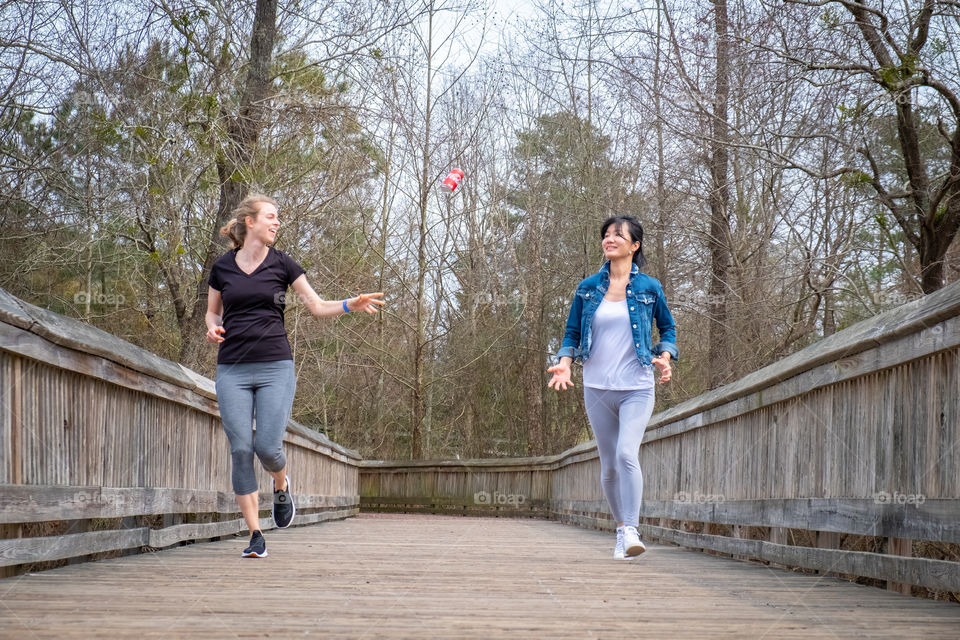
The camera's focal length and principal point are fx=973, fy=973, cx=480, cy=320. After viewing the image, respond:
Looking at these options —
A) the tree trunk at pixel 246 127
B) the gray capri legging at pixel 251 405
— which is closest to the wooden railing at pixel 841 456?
the gray capri legging at pixel 251 405

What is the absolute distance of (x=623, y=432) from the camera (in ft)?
18.0

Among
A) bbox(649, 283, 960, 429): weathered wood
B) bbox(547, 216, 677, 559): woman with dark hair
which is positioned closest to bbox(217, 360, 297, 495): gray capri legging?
bbox(547, 216, 677, 559): woman with dark hair

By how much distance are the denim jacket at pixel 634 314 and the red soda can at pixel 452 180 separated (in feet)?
49.0

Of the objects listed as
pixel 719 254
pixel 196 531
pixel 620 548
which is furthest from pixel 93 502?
pixel 719 254

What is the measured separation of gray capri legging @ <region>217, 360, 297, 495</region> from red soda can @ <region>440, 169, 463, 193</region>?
1563 centimetres

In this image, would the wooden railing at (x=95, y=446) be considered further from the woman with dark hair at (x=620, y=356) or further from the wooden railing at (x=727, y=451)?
the woman with dark hair at (x=620, y=356)

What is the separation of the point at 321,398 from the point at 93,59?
1328 cm

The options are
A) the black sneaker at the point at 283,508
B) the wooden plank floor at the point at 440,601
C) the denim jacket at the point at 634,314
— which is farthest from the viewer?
the black sneaker at the point at 283,508

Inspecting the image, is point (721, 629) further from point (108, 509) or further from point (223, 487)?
point (223, 487)

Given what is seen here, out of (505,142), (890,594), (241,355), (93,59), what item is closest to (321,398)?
(505,142)

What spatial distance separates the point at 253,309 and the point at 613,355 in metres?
2.03

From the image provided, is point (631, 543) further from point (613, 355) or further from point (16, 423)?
point (16, 423)

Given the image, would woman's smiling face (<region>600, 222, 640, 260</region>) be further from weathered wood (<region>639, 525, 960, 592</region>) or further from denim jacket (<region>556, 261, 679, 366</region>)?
weathered wood (<region>639, 525, 960, 592</region>)

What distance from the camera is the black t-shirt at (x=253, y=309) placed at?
16.9ft
